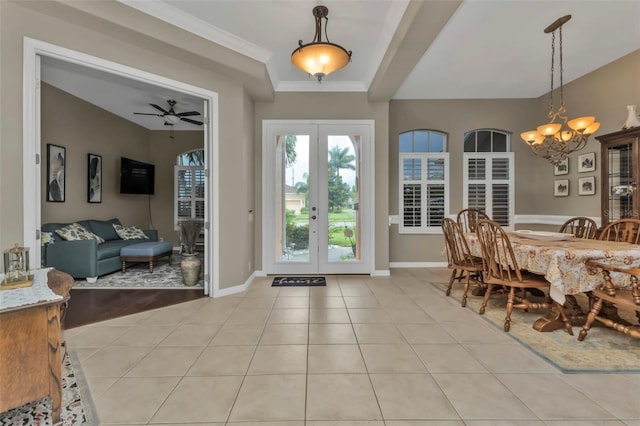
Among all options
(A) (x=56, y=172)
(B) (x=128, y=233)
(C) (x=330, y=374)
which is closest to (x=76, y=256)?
(B) (x=128, y=233)

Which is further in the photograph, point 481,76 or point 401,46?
point 481,76

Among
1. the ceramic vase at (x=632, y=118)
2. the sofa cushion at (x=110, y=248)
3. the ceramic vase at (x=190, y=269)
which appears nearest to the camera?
the ceramic vase at (x=632, y=118)

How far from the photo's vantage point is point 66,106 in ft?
16.0

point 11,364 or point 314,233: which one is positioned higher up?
point 314,233

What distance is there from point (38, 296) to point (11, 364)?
0.33m

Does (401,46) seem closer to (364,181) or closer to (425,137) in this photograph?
(364,181)

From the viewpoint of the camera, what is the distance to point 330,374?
1.91m

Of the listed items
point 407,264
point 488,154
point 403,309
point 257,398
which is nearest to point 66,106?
point 257,398

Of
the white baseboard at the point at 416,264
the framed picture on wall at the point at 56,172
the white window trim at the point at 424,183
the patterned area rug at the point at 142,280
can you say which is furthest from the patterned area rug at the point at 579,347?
the framed picture on wall at the point at 56,172

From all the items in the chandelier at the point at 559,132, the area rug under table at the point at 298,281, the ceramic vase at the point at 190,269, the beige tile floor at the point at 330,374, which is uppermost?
the chandelier at the point at 559,132

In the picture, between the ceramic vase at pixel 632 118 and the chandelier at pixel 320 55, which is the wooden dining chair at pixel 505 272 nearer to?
the chandelier at pixel 320 55

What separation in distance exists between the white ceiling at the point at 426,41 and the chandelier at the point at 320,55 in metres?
0.28

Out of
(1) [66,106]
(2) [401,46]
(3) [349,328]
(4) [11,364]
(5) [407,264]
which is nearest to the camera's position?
(4) [11,364]

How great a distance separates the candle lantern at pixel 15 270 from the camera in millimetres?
1646
